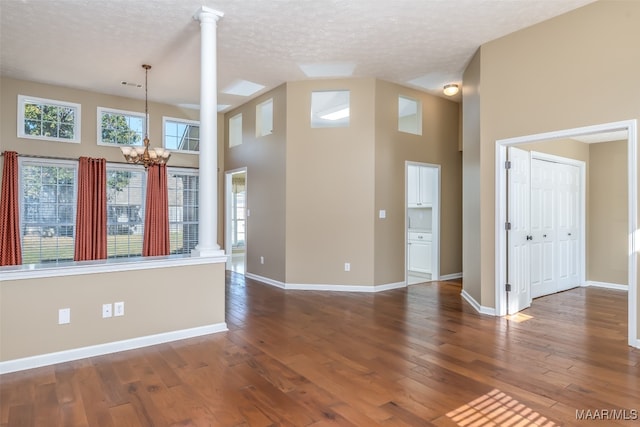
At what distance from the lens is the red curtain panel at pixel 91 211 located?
5.82 meters

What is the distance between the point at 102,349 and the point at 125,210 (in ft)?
12.8

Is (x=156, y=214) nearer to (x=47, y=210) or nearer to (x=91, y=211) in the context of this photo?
(x=91, y=211)

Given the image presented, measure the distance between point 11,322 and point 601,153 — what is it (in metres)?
7.79

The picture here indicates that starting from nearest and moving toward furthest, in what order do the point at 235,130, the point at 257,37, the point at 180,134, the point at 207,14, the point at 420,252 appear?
the point at 207,14, the point at 257,37, the point at 420,252, the point at 180,134, the point at 235,130

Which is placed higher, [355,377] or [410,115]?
[410,115]

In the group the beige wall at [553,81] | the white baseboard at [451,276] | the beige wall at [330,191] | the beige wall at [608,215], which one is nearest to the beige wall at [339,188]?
the beige wall at [330,191]

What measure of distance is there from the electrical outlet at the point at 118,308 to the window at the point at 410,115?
15.8 ft

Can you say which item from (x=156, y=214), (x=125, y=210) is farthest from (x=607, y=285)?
(x=125, y=210)

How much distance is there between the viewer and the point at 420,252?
698 cm

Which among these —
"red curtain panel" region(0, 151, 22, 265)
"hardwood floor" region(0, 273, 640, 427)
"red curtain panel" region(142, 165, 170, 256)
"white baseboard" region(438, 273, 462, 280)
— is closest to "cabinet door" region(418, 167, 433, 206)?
"white baseboard" region(438, 273, 462, 280)

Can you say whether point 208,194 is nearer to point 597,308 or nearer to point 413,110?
point 413,110

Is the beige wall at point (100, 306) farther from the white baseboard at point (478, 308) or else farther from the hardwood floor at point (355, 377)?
the white baseboard at point (478, 308)

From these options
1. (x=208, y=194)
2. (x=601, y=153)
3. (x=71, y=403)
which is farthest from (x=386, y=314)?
(x=601, y=153)

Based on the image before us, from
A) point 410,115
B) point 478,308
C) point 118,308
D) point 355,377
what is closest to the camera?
point 355,377
